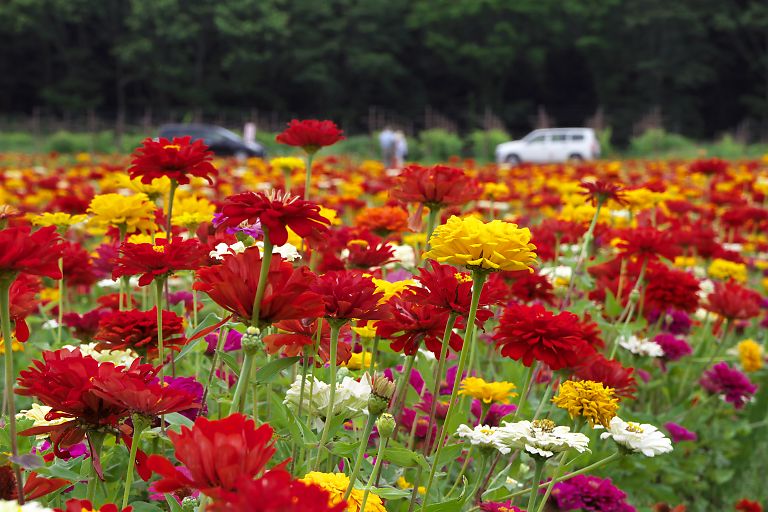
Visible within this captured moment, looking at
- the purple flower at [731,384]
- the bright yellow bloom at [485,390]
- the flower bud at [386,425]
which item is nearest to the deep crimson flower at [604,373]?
the bright yellow bloom at [485,390]

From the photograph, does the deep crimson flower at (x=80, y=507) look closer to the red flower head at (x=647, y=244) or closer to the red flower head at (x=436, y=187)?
the red flower head at (x=436, y=187)

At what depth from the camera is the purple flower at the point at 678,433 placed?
2789mm

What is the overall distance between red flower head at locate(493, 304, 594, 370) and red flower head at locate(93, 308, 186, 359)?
598 millimetres

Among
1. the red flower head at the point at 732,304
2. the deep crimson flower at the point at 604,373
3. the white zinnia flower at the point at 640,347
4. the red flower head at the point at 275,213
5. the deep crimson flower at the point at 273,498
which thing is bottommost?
the white zinnia flower at the point at 640,347

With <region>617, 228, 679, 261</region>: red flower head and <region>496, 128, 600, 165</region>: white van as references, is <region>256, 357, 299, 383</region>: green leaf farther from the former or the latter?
<region>496, 128, 600, 165</region>: white van

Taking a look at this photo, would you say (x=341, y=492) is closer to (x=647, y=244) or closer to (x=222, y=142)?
(x=647, y=244)

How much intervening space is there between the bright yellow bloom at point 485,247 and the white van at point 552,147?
1956 cm

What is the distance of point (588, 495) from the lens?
1707 mm

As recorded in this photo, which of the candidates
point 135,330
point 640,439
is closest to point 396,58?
point 135,330

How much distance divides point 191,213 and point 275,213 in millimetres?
1122

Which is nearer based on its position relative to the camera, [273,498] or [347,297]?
[273,498]

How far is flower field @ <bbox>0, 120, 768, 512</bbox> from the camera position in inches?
36.9

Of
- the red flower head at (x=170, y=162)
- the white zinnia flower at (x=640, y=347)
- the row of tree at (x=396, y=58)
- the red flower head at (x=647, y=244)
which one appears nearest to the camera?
the red flower head at (x=170, y=162)

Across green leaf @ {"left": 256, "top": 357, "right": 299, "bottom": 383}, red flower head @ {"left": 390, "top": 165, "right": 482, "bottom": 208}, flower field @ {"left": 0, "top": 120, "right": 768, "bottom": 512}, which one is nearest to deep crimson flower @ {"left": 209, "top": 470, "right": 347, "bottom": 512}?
flower field @ {"left": 0, "top": 120, "right": 768, "bottom": 512}
